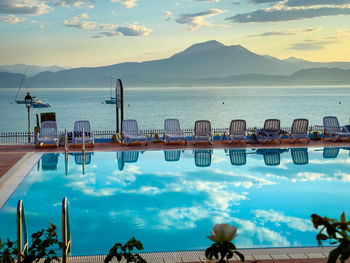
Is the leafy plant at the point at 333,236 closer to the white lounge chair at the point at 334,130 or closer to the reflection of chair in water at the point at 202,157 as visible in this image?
the reflection of chair in water at the point at 202,157

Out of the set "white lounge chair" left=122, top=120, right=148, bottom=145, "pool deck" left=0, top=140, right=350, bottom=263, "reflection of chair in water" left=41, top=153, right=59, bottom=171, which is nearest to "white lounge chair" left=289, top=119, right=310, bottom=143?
"pool deck" left=0, top=140, right=350, bottom=263

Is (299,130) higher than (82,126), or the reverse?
(82,126)

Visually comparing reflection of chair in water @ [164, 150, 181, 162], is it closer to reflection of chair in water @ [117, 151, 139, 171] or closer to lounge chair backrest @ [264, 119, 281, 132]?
reflection of chair in water @ [117, 151, 139, 171]

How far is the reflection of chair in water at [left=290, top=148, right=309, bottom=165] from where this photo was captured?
509 inches

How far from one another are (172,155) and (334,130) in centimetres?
672

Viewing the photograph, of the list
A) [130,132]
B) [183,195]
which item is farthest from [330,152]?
[183,195]

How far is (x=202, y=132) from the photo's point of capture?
50.2 feet

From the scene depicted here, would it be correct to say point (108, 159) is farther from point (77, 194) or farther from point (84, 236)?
point (84, 236)

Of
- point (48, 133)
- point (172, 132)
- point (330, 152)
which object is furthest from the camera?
point (172, 132)

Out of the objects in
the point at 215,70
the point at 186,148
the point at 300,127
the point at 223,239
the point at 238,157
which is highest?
the point at 215,70

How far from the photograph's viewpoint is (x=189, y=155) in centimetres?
1375

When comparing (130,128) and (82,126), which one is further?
(130,128)

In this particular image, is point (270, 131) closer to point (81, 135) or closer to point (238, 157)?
point (238, 157)

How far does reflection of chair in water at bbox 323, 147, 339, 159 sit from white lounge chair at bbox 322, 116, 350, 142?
0.99 meters
